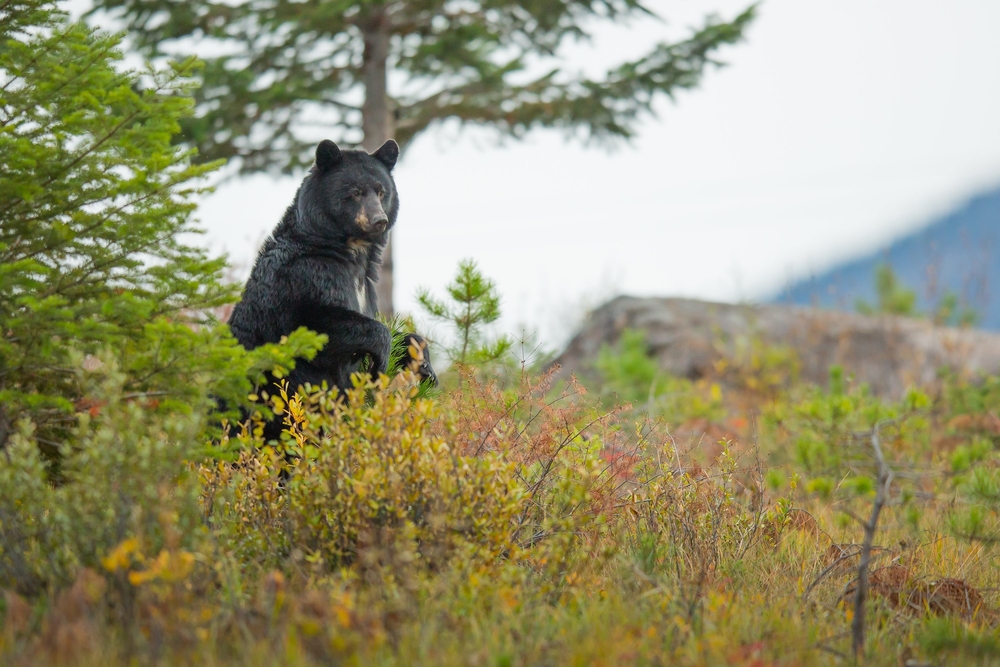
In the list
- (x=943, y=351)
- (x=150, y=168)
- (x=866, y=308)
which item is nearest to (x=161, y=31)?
(x=150, y=168)

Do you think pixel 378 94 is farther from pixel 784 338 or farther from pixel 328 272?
pixel 784 338

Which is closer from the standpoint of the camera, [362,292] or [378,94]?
[362,292]

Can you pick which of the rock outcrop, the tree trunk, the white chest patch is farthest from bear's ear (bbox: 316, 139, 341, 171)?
the rock outcrop

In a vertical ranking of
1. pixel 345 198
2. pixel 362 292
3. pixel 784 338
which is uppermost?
pixel 345 198

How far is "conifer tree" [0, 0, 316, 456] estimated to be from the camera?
346cm

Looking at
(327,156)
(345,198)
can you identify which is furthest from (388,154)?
(345,198)

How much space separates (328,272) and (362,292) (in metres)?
0.37

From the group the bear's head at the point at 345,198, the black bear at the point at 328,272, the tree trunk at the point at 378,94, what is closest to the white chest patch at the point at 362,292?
the black bear at the point at 328,272

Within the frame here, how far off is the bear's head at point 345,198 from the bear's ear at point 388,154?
0.21 metres

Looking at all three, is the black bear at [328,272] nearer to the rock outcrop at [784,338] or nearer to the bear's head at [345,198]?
the bear's head at [345,198]

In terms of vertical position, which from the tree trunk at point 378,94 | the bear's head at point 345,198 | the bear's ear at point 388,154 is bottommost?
the bear's head at point 345,198

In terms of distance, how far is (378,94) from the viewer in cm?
1052

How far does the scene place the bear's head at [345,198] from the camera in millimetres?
4844

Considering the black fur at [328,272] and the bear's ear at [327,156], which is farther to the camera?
the bear's ear at [327,156]
